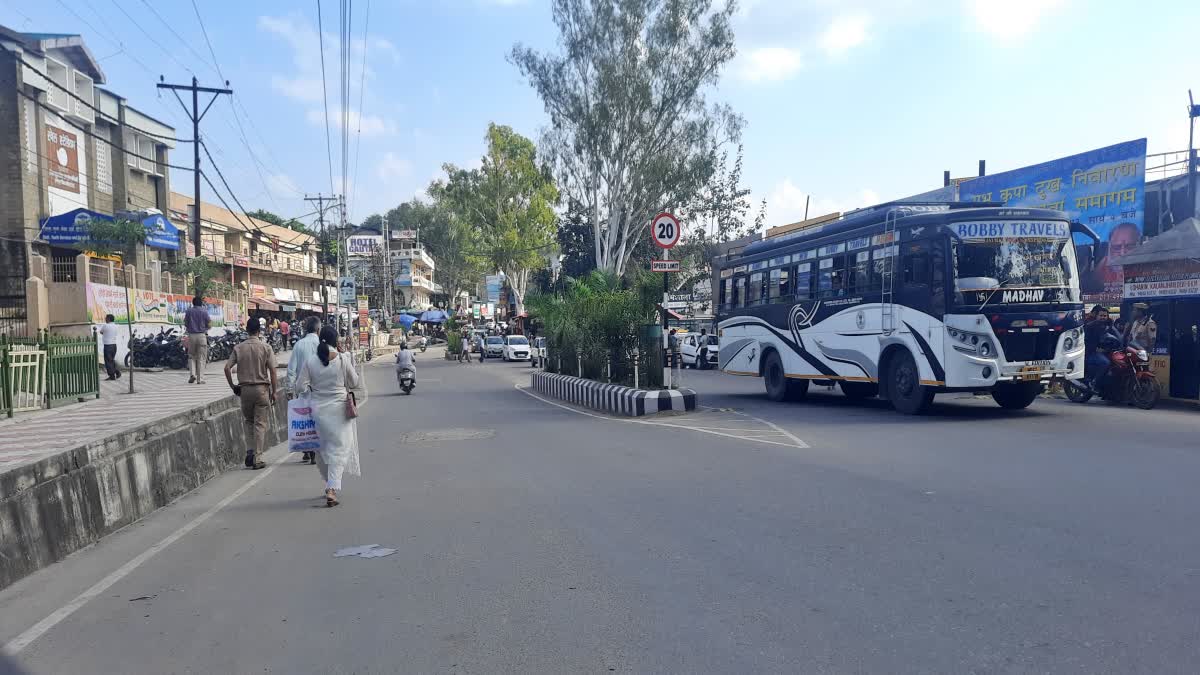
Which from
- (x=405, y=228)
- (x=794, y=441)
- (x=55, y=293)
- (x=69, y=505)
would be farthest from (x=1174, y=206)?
(x=405, y=228)

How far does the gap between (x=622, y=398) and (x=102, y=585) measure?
38.7 ft

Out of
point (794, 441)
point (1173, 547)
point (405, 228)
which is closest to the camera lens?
point (1173, 547)

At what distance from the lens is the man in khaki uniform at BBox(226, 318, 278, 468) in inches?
415

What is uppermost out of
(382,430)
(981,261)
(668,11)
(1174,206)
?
(668,11)

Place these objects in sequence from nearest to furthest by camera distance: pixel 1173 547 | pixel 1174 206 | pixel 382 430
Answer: pixel 1173 547
pixel 382 430
pixel 1174 206

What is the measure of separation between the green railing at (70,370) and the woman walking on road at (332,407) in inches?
330

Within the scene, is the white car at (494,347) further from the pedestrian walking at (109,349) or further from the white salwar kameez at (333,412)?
the white salwar kameez at (333,412)

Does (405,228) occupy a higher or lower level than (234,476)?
higher

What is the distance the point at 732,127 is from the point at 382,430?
2695 cm

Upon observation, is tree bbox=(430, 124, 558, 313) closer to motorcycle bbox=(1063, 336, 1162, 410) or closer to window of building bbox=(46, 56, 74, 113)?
window of building bbox=(46, 56, 74, 113)

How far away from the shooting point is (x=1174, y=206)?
23.0m

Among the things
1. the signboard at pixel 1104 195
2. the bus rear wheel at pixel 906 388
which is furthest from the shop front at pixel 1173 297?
the bus rear wheel at pixel 906 388

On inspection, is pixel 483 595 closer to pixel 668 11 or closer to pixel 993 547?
pixel 993 547

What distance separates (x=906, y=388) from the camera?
14914 millimetres
